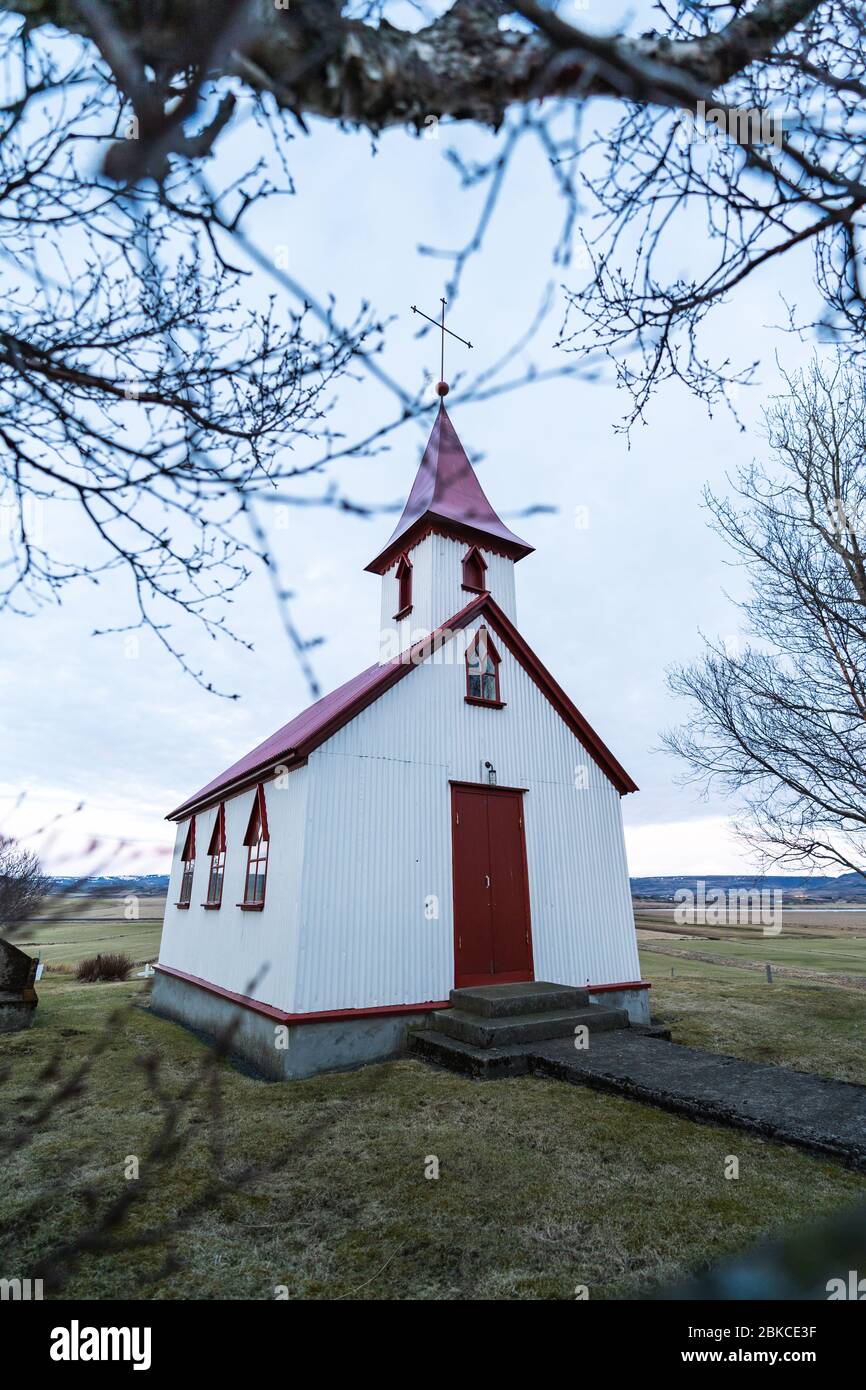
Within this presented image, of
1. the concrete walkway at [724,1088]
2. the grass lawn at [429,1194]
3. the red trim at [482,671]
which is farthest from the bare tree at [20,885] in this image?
the red trim at [482,671]

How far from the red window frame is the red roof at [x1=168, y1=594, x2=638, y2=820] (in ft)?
1.84

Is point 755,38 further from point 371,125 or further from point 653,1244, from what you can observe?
point 653,1244

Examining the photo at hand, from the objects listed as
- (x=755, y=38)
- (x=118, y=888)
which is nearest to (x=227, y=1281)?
(x=118, y=888)

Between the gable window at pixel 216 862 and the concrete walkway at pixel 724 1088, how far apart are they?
7367mm

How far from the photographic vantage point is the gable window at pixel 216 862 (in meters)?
13.8

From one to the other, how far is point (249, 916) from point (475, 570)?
796 cm

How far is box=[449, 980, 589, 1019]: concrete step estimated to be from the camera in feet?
31.0

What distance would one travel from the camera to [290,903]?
966 centimetres

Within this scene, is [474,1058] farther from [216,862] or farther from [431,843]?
[216,862]

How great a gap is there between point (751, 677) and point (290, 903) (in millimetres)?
10214

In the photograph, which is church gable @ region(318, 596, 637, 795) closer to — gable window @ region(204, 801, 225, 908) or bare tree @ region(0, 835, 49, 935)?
gable window @ region(204, 801, 225, 908)

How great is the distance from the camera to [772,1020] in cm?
1224

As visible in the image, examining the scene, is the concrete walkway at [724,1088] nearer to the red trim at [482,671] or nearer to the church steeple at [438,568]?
the red trim at [482,671]
